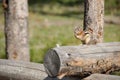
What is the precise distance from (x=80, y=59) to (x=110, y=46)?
48 centimetres

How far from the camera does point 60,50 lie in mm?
4242

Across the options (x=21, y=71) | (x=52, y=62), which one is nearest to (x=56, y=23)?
(x=21, y=71)

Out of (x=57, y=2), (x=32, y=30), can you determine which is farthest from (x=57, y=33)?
(x=57, y=2)

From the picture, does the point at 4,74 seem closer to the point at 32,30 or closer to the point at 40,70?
the point at 40,70

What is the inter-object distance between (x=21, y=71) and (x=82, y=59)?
51.0 inches

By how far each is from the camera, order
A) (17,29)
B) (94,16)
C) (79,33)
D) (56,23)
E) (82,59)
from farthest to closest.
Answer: (56,23) → (17,29) → (94,16) → (79,33) → (82,59)

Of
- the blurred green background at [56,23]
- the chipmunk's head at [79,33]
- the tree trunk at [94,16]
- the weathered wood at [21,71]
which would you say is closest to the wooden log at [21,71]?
the weathered wood at [21,71]

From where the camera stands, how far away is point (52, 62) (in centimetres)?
436

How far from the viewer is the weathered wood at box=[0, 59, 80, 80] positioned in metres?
5.12

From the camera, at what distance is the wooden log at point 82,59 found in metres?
4.21

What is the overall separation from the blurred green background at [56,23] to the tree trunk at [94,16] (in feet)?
13.5

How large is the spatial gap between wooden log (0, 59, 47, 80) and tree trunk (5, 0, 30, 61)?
976 millimetres

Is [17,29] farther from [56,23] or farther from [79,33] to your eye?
[56,23]

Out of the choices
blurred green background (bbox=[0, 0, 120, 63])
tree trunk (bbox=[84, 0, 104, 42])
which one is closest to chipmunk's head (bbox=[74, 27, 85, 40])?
tree trunk (bbox=[84, 0, 104, 42])
